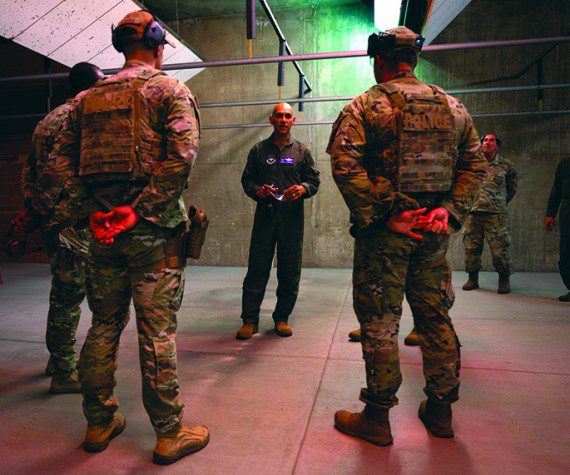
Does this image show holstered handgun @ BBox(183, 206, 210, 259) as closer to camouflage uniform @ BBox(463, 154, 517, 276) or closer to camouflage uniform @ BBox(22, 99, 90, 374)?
camouflage uniform @ BBox(22, 99, 90, 374)

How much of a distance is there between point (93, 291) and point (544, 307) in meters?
4.12

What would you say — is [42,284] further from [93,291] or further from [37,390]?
[93,291]

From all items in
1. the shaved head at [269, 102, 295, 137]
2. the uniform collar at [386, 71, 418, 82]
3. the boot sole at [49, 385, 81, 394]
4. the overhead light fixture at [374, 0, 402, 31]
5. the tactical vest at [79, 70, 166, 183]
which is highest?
the overhead light fixture at [374, 0, 402, 31]

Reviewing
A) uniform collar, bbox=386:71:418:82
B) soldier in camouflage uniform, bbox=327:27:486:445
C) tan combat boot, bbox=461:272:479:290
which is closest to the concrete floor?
soldier in camouflage uniform, bbox=327:27:486:445

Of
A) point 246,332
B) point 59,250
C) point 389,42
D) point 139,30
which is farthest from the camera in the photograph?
point 246,332

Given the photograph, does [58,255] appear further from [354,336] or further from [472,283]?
[472,283]

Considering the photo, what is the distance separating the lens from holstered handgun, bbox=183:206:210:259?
1.74 metres

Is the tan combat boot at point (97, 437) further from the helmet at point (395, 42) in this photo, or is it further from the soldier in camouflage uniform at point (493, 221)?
the soldier in camouflage uniform at point (493, 221)

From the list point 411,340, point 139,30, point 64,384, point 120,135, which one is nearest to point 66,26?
point 139,30

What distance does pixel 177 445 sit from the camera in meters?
1.65

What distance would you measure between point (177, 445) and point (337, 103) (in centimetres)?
601

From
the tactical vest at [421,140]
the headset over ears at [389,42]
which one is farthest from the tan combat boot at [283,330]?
the headset over ears at [389,42]

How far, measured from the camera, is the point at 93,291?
1.68 metres

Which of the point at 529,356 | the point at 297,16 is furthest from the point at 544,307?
the point at 297,16
